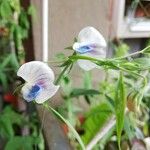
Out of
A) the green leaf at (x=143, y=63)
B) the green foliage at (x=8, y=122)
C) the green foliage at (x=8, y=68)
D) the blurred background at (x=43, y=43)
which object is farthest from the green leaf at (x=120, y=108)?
the green foliage at (x=8, y=68)

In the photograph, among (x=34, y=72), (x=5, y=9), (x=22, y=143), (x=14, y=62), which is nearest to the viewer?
(x=34, y=72)

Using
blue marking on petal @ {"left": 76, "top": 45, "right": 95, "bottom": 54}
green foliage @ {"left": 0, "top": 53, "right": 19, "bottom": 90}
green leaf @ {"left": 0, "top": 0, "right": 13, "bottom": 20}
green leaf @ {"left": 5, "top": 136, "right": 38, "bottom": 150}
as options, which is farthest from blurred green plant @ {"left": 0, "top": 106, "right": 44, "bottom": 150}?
blue marking on petal @ {"left": 76, "top": 45, "right": 95, "bottom": 54}

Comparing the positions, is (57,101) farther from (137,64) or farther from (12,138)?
(137,64)

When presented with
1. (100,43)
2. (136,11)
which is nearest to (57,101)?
(100,43)

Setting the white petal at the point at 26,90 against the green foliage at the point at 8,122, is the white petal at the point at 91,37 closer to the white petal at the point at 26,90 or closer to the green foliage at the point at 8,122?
the white petal at the point at 26,90

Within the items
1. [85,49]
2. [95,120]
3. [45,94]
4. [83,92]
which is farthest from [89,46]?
[95,120]

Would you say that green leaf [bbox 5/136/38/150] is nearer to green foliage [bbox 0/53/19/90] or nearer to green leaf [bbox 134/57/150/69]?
green foliage [bbox 0/53/19/90]

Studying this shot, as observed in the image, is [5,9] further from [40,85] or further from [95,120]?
[40,85]
